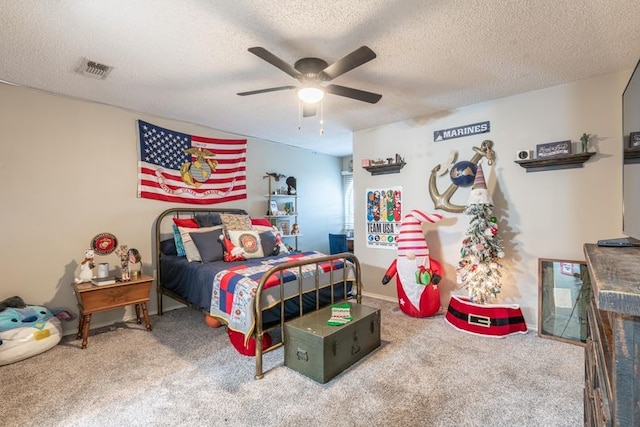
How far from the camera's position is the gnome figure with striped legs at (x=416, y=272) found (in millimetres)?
3352

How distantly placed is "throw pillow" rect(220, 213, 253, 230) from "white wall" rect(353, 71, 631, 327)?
2.12 meters

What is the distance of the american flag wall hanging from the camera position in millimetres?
3617

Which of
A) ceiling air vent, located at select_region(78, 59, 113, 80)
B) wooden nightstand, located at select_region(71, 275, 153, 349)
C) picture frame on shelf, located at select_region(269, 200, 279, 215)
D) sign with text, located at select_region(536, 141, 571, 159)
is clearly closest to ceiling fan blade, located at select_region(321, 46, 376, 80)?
ceiling air vent, located at select_region(78, 59, 113, 80)

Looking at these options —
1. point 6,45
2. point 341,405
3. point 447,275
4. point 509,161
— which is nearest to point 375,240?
point 447,275

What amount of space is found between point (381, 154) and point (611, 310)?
3.78 metres

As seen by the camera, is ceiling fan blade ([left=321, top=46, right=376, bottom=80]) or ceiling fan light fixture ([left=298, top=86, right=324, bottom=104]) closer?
ceiling fan blade ([left=321, top=46, right=376, bottom=80])

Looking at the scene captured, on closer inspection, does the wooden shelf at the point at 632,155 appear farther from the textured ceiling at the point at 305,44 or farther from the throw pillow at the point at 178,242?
the throw pillow at the point at 178,242

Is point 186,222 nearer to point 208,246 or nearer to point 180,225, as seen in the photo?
point 180,225

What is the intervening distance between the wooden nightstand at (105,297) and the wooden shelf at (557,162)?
404cm

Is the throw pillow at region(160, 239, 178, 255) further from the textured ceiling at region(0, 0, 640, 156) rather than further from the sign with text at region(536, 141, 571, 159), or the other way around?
Answer: the sign with text at region(536, 141, 571, 159)

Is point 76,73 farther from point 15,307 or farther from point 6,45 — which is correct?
point 15,307

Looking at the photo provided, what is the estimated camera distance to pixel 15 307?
2.67m

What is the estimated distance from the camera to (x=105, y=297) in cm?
283

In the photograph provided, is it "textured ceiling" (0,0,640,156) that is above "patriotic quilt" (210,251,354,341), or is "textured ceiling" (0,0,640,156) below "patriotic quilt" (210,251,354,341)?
above
